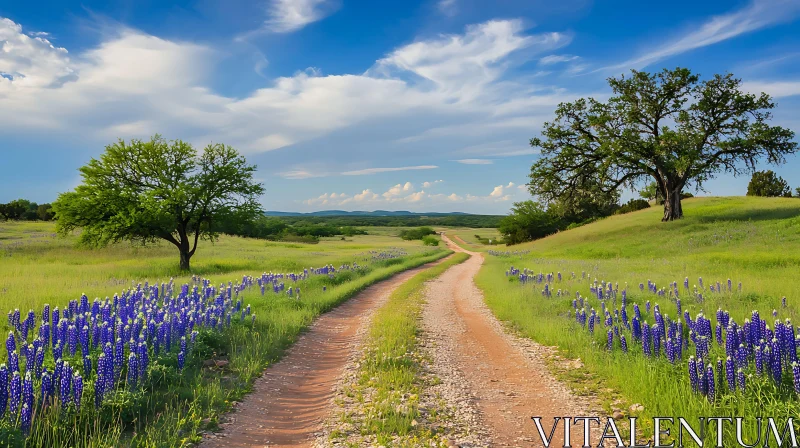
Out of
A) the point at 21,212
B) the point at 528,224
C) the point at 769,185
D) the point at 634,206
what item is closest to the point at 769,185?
the point at 769,185

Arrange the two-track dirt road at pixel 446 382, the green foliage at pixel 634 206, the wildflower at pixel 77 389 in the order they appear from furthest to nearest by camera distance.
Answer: the green foliage at pixel 634 206
the two-track dirt road at pixel 446 382
the wildflower at pixel 77 389

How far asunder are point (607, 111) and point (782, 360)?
44.7 m

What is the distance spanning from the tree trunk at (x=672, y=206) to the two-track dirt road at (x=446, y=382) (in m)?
41.1

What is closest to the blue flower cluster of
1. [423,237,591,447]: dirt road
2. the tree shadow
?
[423,237,591,447]: dirt road

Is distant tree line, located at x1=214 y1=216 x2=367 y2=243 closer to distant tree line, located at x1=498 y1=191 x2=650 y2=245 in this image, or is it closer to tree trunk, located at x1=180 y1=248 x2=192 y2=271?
tree trunk, located at x1=180 y1=248 x2=192 y2=271

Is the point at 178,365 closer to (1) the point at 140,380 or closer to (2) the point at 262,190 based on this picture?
(1) the point at 140,380

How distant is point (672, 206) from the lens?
154 feet

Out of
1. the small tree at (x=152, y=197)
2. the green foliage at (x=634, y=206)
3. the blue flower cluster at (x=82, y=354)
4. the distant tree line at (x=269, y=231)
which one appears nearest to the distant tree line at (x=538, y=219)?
the green foliage at (x=634, y=206)

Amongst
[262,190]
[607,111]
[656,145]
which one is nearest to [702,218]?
[656,145]

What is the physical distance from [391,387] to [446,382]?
1052mm

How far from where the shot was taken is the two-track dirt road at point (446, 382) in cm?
582

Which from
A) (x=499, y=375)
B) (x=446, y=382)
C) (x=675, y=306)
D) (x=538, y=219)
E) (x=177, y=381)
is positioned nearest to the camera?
(x=177, y=381)

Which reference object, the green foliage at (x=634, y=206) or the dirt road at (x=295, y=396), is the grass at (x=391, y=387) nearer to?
the dirt road at (x=295, y=396)

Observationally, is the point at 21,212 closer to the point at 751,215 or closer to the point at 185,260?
the point at 185,260
